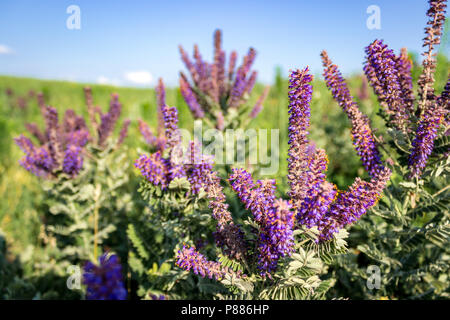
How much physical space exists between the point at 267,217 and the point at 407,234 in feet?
4.03

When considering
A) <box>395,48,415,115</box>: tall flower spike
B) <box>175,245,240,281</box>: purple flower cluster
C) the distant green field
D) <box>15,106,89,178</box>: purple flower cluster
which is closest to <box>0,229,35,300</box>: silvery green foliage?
the distant green field

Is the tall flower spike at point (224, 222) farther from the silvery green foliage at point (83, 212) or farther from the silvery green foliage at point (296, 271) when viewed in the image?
the silvery green foliage at point (83, 212)

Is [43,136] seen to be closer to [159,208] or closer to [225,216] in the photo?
[159,208]

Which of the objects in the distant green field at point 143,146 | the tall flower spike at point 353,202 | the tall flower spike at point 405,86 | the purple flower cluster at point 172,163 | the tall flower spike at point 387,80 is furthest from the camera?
the distant green field at point 143,146

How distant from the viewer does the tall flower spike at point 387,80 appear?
1.55m

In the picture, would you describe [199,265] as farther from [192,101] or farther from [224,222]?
[192,101]

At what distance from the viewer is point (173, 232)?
6.55 ft

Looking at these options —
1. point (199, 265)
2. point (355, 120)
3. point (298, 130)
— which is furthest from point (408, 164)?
point (199, 265)

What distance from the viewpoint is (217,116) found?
284 centimetres

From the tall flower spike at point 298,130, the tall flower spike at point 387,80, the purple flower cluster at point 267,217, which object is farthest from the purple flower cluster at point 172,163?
the tall flower spike at point 387,80

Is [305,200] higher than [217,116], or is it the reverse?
[217,116]

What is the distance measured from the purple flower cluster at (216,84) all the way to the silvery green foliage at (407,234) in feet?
4.88
